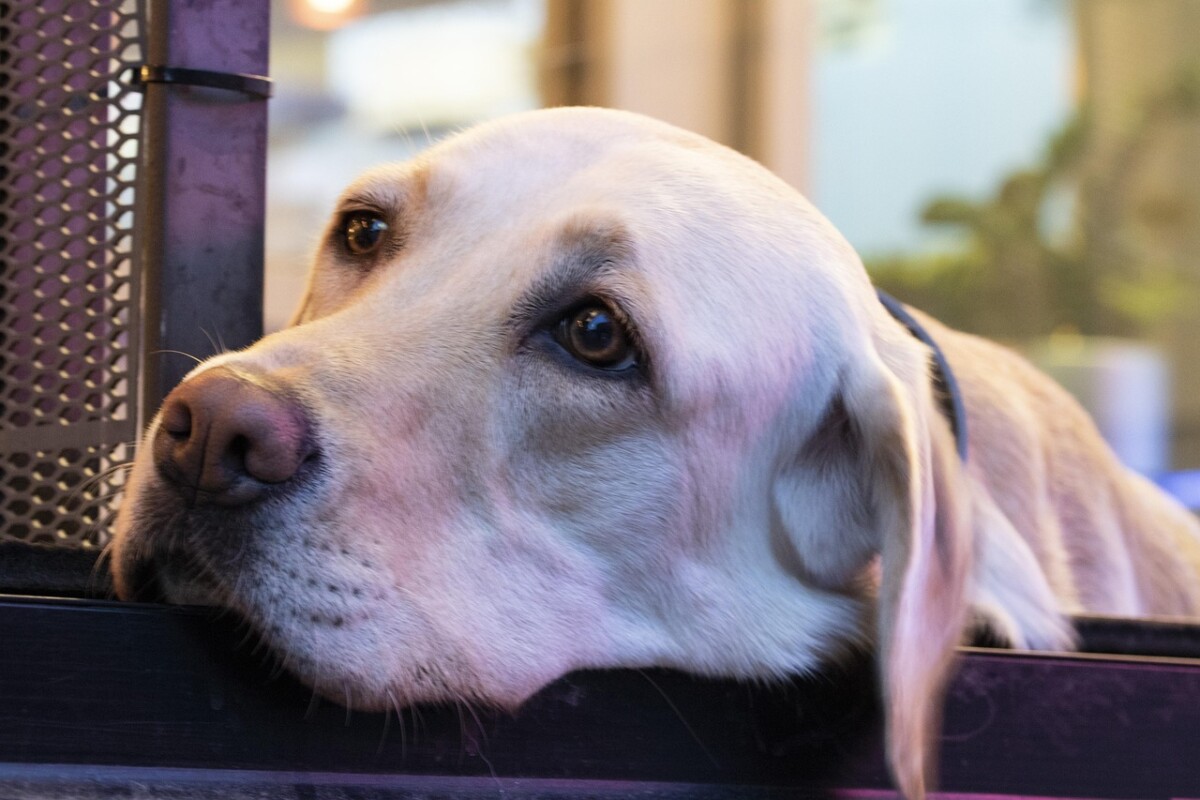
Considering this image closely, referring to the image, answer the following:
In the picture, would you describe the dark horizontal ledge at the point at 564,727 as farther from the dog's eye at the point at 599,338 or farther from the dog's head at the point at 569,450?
the dog's eye at the point at 599,338

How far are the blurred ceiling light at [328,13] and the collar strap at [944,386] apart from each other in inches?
233

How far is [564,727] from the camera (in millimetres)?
1340

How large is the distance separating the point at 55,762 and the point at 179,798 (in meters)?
0.12

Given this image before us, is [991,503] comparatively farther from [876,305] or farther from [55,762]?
[55,762]

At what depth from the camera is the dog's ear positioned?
57.6 inches

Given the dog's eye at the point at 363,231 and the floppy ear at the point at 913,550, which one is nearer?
the floppy ear at the point at 913,550

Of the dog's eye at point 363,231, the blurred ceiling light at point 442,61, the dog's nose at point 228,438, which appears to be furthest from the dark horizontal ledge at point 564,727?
the blurred ceiling light at point 442,61

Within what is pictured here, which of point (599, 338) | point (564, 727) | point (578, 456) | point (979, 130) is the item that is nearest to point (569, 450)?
point (578, 456)

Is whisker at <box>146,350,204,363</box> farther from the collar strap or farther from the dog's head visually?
the collar strap

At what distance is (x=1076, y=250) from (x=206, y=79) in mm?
7548

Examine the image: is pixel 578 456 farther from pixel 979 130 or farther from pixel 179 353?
pixel 979 130

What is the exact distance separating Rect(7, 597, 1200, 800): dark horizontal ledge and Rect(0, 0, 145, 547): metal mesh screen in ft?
1.21

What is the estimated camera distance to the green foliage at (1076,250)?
26.8ft

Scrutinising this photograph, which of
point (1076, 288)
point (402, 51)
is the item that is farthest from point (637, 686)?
point (1076, 288)
